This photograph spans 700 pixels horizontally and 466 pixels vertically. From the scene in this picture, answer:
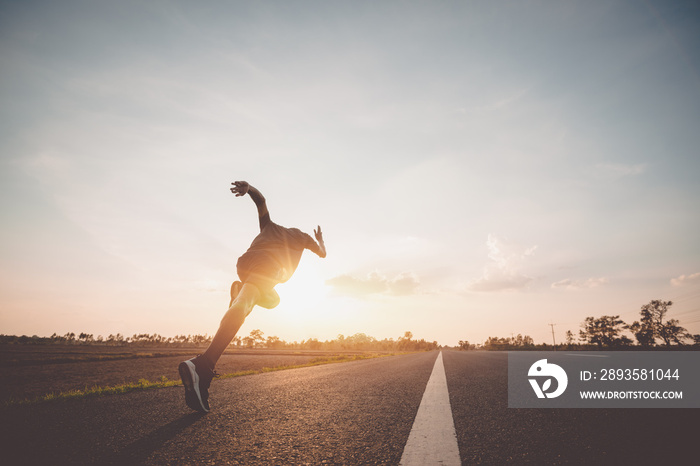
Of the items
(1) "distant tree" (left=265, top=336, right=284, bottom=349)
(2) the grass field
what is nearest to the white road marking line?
(2) the grass field

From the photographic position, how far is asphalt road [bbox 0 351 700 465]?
1.47 meters

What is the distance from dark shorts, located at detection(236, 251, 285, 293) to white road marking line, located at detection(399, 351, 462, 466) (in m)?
1.74

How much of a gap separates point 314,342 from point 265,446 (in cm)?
16967

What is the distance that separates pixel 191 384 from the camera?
2.26 meters

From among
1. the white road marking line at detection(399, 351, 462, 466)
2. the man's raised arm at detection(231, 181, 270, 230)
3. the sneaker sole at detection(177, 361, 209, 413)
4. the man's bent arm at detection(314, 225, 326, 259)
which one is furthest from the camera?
the man's bent arm at detection(314, 225, 326, 259)

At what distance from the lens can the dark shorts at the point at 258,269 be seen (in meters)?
2.79

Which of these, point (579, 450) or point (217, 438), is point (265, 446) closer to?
point (217, 438)

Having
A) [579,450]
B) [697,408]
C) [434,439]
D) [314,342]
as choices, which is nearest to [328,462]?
[434,439]

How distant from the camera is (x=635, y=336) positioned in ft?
299

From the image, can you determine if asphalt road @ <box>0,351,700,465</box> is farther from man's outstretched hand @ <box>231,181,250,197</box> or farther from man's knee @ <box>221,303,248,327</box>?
man's outstretched hand @ <box>231,181,250,197</box>

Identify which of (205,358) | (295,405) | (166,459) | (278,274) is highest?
(278,274)

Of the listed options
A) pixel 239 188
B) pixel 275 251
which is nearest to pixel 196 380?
pixel 275 251

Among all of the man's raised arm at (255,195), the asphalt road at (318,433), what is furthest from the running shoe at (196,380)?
the man's raised arm at (255,195)

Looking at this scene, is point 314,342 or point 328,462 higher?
point 328,462
